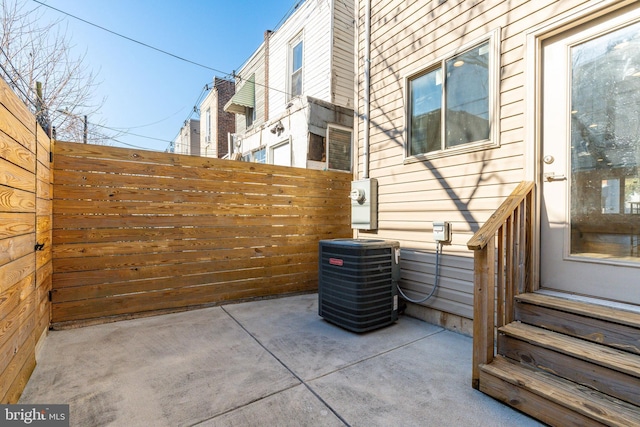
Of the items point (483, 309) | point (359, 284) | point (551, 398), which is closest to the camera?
point (551, 398)

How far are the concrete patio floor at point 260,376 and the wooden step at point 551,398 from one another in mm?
80

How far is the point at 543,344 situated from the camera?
5.73ft

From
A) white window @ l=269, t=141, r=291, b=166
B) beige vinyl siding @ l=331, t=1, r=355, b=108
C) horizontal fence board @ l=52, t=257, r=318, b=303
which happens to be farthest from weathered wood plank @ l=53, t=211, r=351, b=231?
beige vinyl siding @ l=331, t=1, r=355, b=108

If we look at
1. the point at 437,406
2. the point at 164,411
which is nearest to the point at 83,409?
the point at 164,411

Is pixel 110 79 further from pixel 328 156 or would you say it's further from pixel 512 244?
pixel 512 244

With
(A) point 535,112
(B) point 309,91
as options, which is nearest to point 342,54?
(B) point 309,91

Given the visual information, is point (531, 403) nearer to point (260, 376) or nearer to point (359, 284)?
point (359, 284)

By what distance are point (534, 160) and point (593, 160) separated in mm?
341

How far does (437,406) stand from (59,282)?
3.40 metres

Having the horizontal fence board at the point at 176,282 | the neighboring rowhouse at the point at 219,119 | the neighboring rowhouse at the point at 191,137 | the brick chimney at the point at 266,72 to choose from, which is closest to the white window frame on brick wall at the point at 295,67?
the brick chimney at the point at 266,72

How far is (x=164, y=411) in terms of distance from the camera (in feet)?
→ 5.46

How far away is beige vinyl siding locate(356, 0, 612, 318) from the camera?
8.11 feet

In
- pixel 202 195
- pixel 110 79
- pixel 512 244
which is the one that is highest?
pixel 110 79

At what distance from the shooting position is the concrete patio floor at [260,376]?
5.35ft
